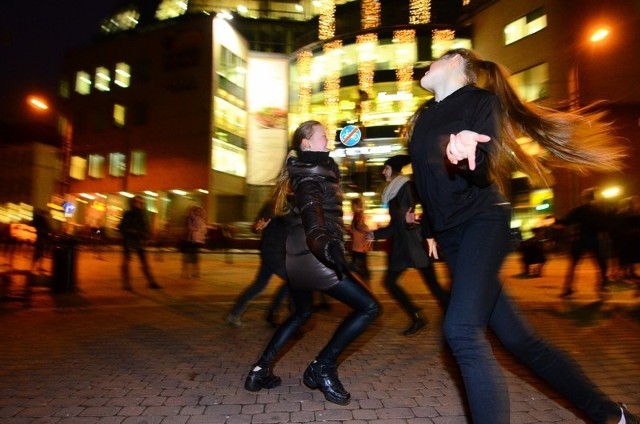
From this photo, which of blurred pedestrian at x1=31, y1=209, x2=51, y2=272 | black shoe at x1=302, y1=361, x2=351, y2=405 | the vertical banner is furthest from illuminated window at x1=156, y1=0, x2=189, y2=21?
black shoe at x1=302, y1=361, x2=351, y2=405

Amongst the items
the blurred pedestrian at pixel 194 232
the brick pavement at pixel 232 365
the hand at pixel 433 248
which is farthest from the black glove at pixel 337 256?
the blurred pedestrian at pixel 194 232

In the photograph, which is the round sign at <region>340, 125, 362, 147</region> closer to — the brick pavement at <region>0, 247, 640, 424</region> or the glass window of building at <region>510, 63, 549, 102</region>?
the glass window of building at <region>510, 63, 549, 102</region>

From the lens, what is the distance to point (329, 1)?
22984 millimetres

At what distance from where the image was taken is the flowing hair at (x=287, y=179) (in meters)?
3.52

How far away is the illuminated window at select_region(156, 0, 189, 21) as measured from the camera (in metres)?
36.6

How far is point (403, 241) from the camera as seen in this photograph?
5.48 metres

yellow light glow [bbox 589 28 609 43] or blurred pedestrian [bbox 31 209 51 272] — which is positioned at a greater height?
yellow light glow [bbox 589 28 609 43]

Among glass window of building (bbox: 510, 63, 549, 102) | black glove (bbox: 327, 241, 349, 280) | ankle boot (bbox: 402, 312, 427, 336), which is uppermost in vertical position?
glass window of building (bbox: 510, 63, 549, 102)

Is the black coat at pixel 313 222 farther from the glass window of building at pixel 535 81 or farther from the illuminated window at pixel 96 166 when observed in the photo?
the illuminated window at pixel 96 166

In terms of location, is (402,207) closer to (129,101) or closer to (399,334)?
(399,334)

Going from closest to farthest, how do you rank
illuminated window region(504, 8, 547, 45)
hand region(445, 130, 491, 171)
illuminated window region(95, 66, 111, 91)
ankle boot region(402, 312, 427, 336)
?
1. hand region(445, 130, 491, 171)
2. ankle boot region(402, 312, 427, 336)
3. illuminated window region(504, 8, 547, 45)
4. illuminated window region(95, 66, 111, 91)

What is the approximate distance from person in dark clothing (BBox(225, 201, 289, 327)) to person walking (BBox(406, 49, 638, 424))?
299cm

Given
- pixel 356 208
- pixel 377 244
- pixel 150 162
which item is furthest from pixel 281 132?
pixel 356 208

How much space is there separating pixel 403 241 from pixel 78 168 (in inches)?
1500
